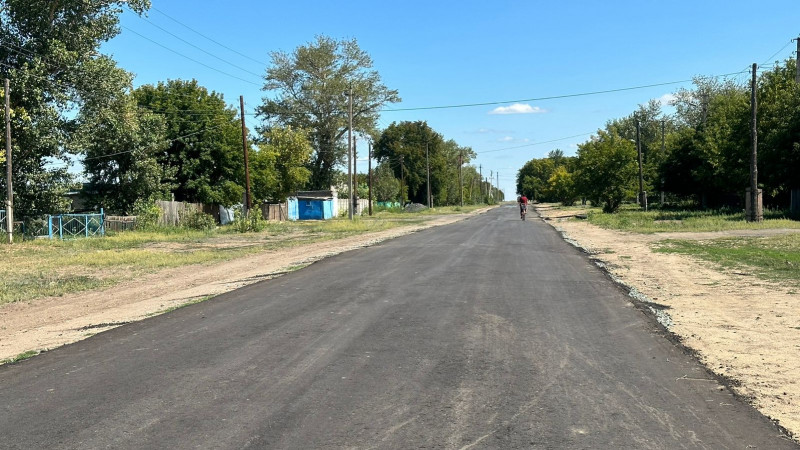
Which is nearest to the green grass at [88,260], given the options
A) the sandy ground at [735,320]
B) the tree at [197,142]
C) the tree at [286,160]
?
the sandy ground at [735,320]

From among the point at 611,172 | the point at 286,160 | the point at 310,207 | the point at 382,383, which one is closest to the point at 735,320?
the point at 382,383

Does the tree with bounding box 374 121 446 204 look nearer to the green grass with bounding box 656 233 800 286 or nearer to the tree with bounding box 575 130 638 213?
the tree with bounding box 575 130 638 213

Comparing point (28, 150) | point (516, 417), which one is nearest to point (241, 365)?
point (516, 417)

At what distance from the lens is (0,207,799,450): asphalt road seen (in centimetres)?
428

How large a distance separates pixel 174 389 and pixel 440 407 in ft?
7.96

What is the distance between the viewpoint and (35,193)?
30.3 m

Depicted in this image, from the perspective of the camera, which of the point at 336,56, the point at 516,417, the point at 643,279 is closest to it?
the point at 516,417

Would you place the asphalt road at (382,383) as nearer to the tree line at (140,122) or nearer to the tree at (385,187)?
the tree line at (140,122)

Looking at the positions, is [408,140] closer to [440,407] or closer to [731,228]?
[731,228]

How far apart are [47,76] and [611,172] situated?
136 feet

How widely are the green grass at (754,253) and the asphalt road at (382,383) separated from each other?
5132 millimetres

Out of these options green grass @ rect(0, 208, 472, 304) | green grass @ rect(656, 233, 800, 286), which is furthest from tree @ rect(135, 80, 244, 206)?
green grass @ rect(656, 233, 800, 286)

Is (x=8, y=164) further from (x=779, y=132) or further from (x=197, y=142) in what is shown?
(x=779, y=132)

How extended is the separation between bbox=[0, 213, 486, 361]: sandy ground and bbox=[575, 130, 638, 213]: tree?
130 feet
